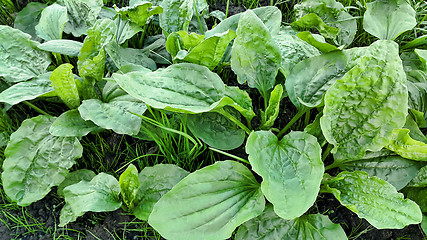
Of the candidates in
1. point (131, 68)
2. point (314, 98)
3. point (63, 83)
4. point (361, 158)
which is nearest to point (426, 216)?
point (361, 158)

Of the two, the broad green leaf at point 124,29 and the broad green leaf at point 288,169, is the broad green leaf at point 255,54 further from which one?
the broad green leaf at point 124,29

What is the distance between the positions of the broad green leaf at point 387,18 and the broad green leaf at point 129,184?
1.37 m

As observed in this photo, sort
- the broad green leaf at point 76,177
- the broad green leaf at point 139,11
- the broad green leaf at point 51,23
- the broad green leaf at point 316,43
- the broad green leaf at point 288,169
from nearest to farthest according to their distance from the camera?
1. the broad green leaf at point 288,169
2. the broad green leaf at point 316,43
3. the broad green leaf at point 76,177
4. the broad green leaf at point 139,11
5. the broad green leaf at point 51,23

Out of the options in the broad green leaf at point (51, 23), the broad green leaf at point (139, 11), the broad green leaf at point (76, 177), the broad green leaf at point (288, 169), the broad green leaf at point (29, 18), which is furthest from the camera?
the broad green leaf at point (29, 18)

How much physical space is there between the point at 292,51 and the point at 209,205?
31.1 inches

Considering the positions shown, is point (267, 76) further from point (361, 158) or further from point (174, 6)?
point (174, 6)

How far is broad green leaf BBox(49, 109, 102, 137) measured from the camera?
5.23 ft

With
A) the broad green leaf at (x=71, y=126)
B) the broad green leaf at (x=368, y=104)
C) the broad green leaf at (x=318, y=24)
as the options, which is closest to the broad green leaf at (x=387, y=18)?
the broad green leaf at (x=318, y=24)

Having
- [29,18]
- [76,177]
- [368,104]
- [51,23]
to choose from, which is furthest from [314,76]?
[29,18]

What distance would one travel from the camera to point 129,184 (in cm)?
148

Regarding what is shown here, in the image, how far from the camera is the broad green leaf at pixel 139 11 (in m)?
1.82

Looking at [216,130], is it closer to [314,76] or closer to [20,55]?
[314,76]

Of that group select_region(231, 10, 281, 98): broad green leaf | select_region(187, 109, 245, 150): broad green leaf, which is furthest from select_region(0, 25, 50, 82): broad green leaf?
select_region(231, 10, 281, 98): broad green leaf

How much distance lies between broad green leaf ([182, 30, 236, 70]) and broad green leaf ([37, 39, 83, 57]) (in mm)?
598
